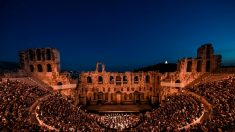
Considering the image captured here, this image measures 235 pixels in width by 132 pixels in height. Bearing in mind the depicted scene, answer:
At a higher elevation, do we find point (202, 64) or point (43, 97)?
point (202, 64)

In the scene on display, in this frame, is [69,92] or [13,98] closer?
[13,98]

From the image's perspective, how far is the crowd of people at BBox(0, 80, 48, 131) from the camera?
2175 centimetres

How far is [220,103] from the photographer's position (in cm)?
2955

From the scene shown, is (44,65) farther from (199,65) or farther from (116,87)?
(199,65)

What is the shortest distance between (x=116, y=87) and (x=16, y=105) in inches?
1357

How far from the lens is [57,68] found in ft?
183

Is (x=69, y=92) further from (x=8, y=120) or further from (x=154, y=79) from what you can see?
(x=8, y=120)

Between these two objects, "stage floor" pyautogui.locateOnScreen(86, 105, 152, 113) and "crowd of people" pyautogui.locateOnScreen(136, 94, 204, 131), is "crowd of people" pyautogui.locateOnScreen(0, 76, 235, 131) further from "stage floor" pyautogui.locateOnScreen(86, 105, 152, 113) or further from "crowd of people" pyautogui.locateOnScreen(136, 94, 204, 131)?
"stage floor" pyautogui.locateOnScreen(86, 105, 152, 113)

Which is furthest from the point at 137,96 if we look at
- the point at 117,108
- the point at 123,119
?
the point at 123,119

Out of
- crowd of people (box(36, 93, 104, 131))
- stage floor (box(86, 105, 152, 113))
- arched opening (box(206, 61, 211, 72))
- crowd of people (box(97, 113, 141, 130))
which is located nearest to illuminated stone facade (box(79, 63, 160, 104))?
stage floor (box(86, 105, 152, 113))

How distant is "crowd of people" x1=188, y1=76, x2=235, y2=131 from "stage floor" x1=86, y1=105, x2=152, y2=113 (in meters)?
15.8

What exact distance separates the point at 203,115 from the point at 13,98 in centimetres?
2961

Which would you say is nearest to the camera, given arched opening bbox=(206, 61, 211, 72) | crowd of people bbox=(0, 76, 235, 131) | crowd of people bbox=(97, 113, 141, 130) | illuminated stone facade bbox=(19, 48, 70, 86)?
crowd of people bbox=(0, 76, 235, 131)

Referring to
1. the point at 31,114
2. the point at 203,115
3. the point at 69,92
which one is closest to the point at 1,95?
the point at 31,114
